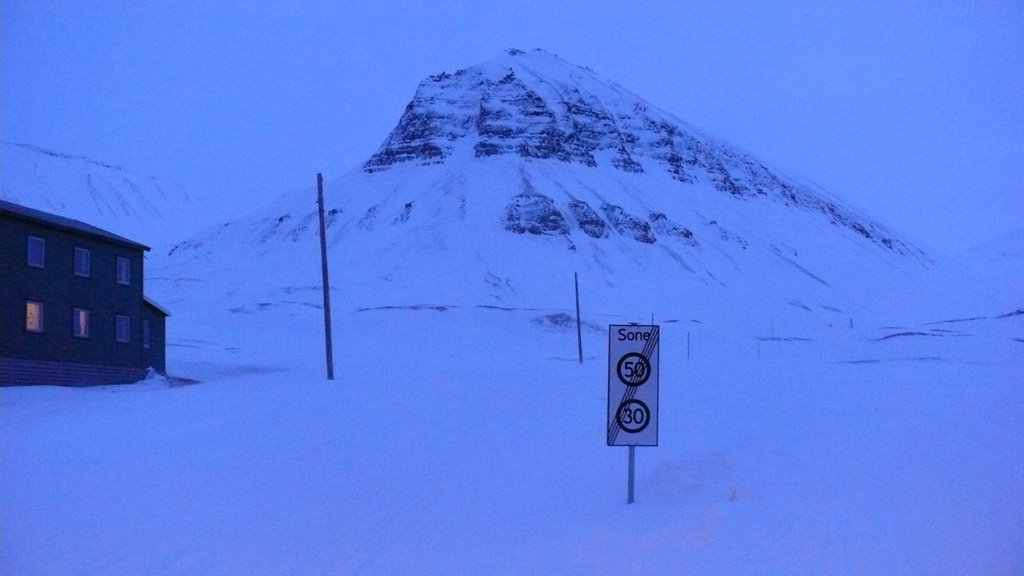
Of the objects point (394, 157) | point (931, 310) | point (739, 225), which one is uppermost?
point (394, 157)

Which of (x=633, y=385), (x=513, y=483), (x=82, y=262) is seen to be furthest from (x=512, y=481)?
(x=82, y=262)

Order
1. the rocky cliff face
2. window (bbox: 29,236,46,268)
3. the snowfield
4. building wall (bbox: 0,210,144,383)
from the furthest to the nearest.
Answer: the rocky cliff face < window (bbox: 29,236,46,268) < building wall (bbox: 0,210,144,383) < the snowfield

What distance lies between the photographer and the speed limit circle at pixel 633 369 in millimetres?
10984

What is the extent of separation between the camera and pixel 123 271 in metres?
35.5

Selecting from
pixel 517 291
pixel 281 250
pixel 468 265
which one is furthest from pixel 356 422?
pixel 281 250

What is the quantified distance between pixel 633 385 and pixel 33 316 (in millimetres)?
25504

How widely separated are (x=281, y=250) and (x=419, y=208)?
16221 millimetres

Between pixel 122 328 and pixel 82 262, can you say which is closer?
pixel 82 262

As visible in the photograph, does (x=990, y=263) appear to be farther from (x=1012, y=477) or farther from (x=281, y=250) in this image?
(x=1012, y=477)

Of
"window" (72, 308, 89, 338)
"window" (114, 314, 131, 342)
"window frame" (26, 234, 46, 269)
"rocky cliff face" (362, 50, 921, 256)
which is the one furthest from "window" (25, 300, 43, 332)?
"rocky cliff face" (362, 50, 921, 256)

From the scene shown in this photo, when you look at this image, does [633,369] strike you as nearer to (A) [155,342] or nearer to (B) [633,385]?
(B) [633,385]

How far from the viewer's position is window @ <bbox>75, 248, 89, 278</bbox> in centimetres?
3248

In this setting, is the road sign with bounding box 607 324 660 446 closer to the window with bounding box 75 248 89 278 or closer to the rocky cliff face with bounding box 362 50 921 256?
the window with bounding box 75 248 89 278

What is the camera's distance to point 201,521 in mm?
10672
